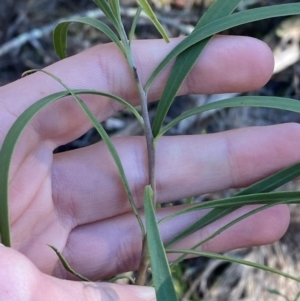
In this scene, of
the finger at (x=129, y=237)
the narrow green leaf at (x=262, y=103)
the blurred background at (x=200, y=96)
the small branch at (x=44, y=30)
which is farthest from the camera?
the small branch at (x=44, y=30)

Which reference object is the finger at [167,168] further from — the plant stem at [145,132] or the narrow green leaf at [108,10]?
the narrow green leaf at [108,10]

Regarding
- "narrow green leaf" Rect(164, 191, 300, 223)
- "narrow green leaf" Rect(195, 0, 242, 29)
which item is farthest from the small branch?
"narrow green leaf" Rect(164, 191, 300, 223)

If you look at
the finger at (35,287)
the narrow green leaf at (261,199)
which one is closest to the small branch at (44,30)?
the narrow green leaf at (261,199)

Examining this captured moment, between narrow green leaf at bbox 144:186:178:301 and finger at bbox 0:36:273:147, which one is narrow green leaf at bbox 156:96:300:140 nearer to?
finger at bbox 0:36:273:147

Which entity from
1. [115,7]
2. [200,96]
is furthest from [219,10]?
[200,96]

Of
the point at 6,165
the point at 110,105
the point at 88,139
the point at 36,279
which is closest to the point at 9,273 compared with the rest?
the point at 36,279

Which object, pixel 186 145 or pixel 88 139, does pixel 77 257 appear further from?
pixel 88 139

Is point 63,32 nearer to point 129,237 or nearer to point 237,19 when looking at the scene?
point 237,19
